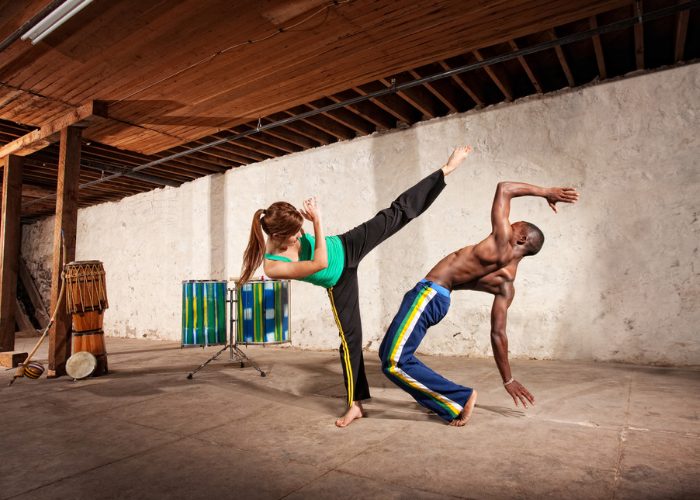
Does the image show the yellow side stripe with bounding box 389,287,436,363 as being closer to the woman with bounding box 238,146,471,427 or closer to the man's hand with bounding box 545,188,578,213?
the woman with bounding box 238,146,471,427

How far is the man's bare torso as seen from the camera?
267cm

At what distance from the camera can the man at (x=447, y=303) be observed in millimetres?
2604

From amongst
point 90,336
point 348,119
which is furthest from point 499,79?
point 90,336

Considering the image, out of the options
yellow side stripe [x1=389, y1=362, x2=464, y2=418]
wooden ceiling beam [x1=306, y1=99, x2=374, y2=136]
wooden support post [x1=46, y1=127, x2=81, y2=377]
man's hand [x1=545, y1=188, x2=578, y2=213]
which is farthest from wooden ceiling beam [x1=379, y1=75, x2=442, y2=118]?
wooden support post [x1=46, y1=127, x2=81, y2=377]

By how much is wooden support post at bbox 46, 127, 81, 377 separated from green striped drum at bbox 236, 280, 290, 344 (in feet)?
→ 6.61

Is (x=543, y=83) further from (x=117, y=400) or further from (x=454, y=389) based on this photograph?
(x=117, y=400)

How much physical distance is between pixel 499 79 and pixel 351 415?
12.9ft

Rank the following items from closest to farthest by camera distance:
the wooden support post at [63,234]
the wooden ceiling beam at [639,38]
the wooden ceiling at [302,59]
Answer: the wooden ceiling at [302,59]
the wooden ceiling beam at [639,38]
the wooden support post at [63,234]

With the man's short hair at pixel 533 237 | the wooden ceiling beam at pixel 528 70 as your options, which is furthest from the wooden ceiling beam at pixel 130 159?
the man's short hair at pixel 533 237

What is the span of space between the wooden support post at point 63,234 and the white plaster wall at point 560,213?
290cm

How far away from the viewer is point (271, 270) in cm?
254

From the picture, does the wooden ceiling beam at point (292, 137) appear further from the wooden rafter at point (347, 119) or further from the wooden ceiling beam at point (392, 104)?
the wooden ceiling beam at point (392, 104)

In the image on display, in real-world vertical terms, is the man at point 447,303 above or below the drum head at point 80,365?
above

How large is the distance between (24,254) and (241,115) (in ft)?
34.8
